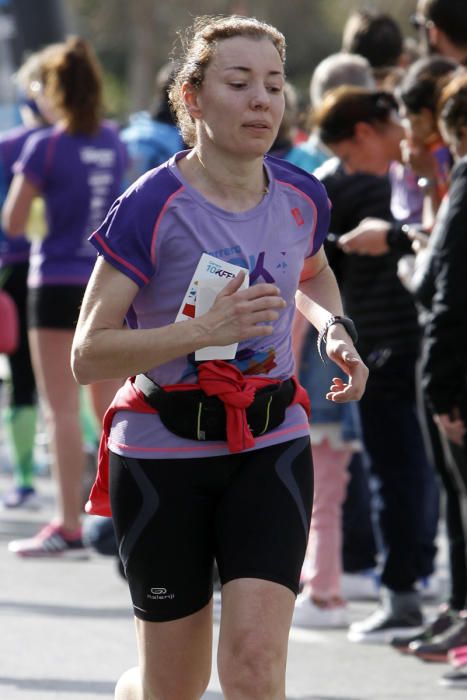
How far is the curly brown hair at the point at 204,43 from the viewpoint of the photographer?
3.97m

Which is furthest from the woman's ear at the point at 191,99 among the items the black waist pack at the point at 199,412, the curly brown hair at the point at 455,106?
the curly brown hair at the point at 455,106

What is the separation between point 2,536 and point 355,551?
2.25 metres

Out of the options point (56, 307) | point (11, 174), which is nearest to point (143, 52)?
point (11, 174)

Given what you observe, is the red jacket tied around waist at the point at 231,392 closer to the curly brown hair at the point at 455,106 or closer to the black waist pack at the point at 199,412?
the black waist pack at the point at 199,412

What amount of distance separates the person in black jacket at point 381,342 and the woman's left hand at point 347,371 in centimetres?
247

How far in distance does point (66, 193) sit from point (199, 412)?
434 centimetres

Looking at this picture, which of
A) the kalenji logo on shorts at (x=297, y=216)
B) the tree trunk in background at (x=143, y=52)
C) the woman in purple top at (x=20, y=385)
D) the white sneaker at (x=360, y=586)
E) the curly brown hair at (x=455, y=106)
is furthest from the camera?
the tree trunk in background at (x=143, y=52)

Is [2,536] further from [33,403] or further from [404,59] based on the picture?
[404,59]

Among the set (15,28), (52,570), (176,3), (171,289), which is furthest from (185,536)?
(176,3)

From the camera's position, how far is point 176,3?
4300 centimetres

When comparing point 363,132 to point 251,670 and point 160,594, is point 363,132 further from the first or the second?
point 251,670

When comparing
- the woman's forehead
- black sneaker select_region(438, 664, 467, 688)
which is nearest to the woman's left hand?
the woman's forehead

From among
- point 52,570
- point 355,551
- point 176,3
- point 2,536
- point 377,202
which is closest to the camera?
point 377,202

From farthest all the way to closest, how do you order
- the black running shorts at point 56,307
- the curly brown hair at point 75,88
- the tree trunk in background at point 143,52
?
the tree trunk in background at point 143,52 → the curly brown hair at point 75,88 → the black running shorts at point 56,307
